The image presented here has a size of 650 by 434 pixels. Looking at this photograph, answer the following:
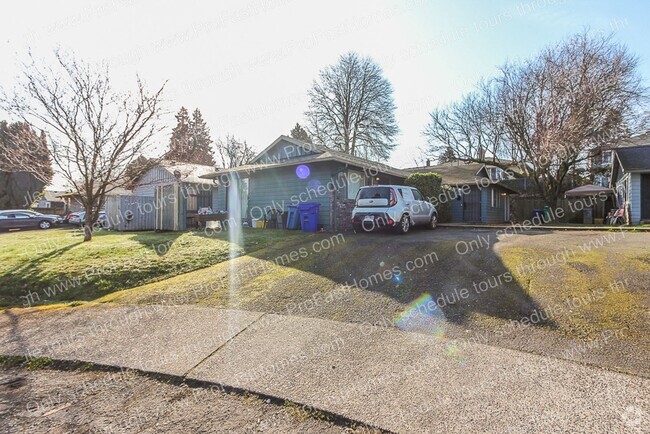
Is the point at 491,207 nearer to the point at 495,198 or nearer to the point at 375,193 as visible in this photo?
the point at 495,198

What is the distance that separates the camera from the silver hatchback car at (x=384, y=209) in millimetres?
10156

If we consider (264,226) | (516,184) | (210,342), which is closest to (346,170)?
(264,226)

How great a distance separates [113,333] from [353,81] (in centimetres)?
2773

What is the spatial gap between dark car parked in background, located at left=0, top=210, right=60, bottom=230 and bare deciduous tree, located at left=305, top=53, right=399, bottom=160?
21718 mm

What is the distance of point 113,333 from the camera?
182 inches

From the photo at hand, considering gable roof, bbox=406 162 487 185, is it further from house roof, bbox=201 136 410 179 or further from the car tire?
the car tire

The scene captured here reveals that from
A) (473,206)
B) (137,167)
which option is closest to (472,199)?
(473,206)

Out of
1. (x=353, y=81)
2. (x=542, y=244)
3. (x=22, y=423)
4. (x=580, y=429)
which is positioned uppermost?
(x=353, y=81)

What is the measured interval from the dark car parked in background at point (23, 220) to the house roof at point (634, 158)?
35.3m

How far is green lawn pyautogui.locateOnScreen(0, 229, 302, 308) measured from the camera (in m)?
6.82

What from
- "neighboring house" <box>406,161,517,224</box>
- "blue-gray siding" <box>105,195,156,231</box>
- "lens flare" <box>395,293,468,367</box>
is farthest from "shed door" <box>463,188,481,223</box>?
"blue-gray siding" <box>105,195,156,231</box>

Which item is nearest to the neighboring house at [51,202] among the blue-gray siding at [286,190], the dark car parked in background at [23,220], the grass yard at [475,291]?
Result: the dark car parked in background at [23,220]

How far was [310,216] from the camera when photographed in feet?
41.8

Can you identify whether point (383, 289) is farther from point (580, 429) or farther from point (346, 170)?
point (346, 170)
